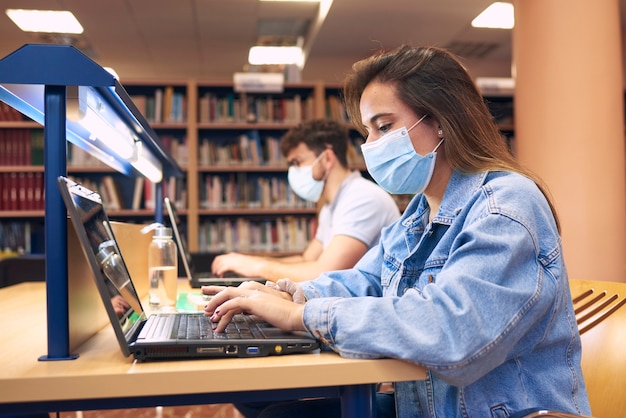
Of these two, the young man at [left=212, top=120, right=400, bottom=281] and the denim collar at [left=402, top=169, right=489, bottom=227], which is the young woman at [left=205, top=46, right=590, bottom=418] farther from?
the young man at [left=212, top=120, right=400, bottom=281]

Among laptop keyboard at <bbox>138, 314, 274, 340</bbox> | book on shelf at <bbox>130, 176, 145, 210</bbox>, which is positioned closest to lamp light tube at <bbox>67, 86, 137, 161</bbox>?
laptop keyboard at <bbox>138, 314, 274, 340</bbox>

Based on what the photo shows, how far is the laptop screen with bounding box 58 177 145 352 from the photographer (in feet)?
2.82

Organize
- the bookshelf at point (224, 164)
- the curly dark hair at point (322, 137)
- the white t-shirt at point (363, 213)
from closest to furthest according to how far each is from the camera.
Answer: the white t-shirt at point (363, 213)
the curly dark hair at point (322, 137)
the bookshelf at point (224, 164)

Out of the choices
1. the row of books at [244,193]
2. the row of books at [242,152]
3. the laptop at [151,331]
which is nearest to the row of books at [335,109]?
the row of books at [242,152]

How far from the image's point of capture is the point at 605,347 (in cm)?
120

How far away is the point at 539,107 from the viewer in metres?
3.11

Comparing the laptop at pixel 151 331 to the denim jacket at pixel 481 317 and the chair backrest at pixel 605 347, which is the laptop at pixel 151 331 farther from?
the chair backrest at pixel 605 347

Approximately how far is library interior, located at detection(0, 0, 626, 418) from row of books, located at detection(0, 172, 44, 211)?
1 cm

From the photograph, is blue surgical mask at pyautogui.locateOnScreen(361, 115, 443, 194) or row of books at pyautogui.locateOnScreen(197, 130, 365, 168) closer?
blue surgical mask at pyautogui.locateOnScreen(361, 115, 443, 194)

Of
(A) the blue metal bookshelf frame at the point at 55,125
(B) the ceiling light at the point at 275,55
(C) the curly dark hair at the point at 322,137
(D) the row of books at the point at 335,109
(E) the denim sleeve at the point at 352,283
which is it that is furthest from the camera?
(B) the ceiling light at the point at 275,55

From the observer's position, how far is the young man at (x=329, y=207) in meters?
2.14

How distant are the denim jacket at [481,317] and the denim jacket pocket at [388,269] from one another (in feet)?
0.37

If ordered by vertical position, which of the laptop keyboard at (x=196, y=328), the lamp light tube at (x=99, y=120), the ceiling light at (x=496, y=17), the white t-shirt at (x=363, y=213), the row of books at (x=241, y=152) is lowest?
the laptop keyboard at (x=196, y=328)

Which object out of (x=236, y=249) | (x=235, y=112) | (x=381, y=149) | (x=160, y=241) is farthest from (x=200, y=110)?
(x=381, y=149)
